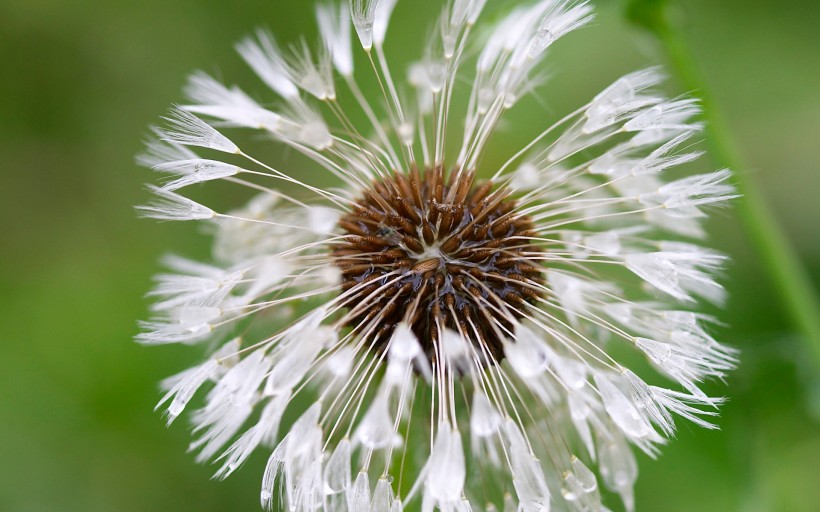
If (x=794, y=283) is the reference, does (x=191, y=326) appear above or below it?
above

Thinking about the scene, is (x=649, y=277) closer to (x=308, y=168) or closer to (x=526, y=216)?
(x=526, y=216)

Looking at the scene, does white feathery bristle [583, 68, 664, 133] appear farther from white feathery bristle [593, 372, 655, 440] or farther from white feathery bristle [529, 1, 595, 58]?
white feathery bristle [593, 372, 655, 440]

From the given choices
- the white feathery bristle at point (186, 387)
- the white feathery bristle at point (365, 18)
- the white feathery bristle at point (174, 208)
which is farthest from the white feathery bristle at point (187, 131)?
the white feathery bristle at point (186, 387)

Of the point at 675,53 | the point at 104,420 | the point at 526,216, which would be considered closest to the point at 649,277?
the point at 526,216

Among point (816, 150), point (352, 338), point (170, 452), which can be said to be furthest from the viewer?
point (816, 150)

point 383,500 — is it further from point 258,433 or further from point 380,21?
point 380,21

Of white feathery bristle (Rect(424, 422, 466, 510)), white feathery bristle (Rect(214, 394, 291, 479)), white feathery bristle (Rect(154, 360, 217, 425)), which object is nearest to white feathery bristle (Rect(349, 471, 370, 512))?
white feathery bristle (Rect(424, 422, 466, 510))

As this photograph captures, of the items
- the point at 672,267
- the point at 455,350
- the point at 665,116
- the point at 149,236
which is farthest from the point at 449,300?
the point at 149,236
